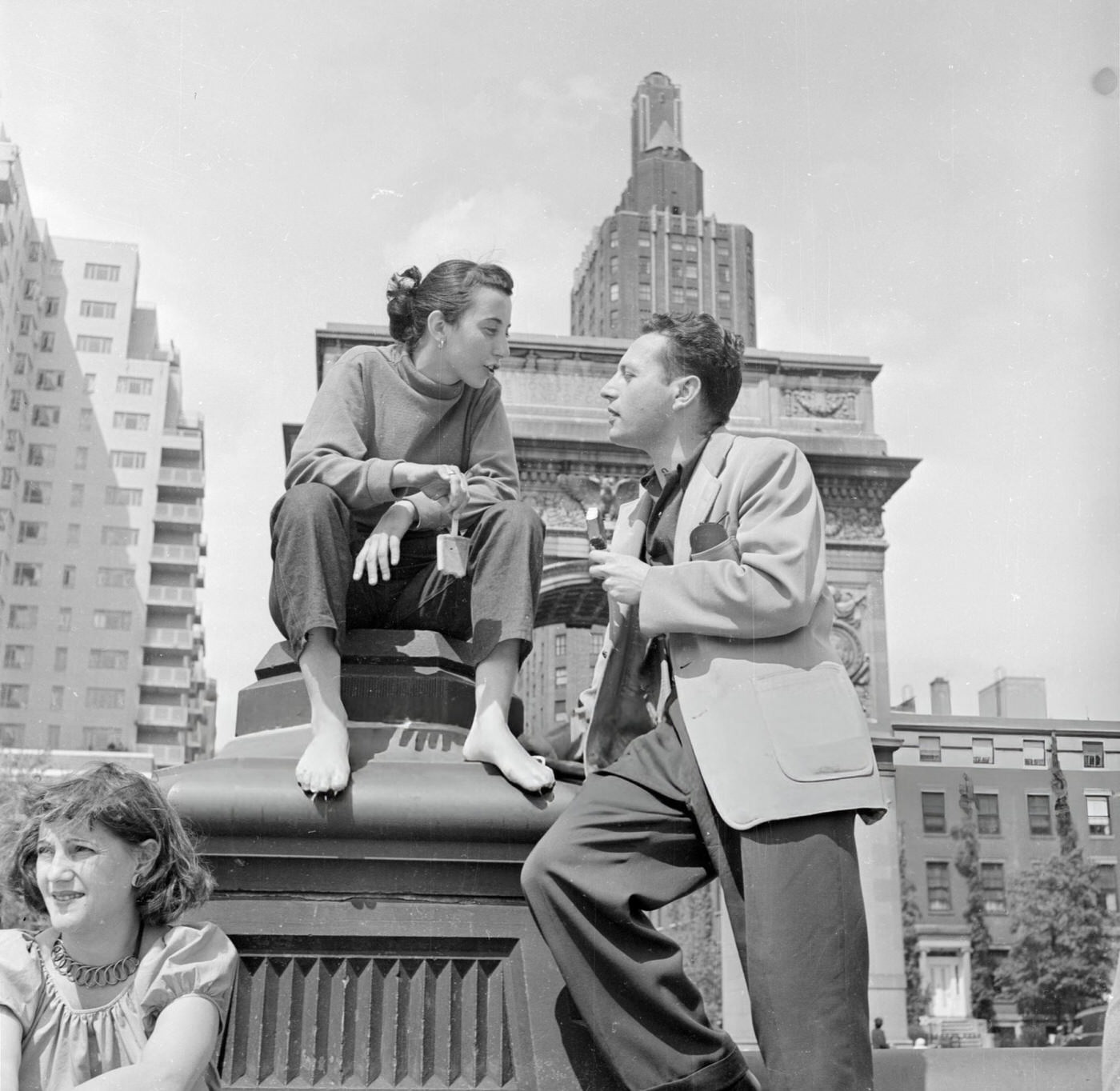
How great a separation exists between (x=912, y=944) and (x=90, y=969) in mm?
50950

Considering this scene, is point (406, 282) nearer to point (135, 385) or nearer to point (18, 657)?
point (18, 657)

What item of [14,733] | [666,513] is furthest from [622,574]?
[14,733]

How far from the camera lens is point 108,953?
7.79 ft

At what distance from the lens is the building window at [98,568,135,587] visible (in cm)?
6719

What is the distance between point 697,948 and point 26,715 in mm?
42438

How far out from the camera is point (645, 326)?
3230 millimetres

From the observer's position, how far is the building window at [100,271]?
2677 inches

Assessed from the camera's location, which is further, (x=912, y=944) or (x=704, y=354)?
(x=912, y=944)

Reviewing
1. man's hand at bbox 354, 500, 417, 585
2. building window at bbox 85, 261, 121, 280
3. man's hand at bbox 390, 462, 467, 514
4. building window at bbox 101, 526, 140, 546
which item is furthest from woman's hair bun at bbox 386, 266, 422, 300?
building window at bbox 85, 261, 121, 280

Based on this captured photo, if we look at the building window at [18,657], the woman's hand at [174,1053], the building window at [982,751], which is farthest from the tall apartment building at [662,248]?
the woman's hand at [174,1053]

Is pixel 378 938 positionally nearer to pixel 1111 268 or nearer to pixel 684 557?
pixel 684 557

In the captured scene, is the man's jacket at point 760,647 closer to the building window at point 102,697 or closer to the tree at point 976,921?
the tree at point 976,921

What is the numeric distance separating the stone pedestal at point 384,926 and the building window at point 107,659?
65520 mm

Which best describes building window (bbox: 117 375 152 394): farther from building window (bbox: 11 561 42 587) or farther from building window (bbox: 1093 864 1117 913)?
building window (bbox: 1093 864 1117 913)
